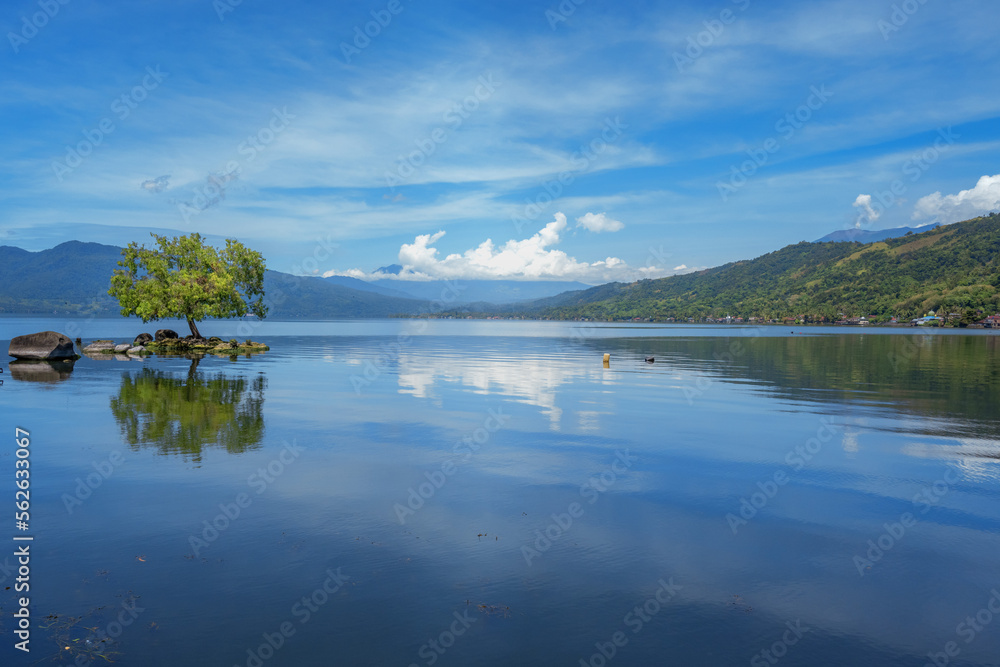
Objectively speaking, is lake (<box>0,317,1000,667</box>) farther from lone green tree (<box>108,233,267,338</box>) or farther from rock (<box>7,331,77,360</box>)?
lone green tree (<box>108,233,267,338</box>)

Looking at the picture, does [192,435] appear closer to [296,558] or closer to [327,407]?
[327,407]

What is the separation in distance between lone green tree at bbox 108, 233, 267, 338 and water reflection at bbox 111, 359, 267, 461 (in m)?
36.4

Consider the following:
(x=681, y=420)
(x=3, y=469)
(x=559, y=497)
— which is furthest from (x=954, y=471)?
(x=3, y=469)

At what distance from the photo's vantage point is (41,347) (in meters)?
64.2

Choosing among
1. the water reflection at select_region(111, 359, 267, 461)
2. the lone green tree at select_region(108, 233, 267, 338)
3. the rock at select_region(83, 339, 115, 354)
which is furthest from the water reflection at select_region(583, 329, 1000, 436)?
the rock at select_region(83, 339, 115, 354)

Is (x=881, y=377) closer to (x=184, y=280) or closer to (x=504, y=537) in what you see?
(x=504, y=537)

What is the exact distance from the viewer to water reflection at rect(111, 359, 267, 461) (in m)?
24.7

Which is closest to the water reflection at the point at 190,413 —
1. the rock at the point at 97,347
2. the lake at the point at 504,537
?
the lake at the point at 504,537

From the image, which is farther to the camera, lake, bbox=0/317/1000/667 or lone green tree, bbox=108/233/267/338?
lone green tree, bbox=108/233/267/338

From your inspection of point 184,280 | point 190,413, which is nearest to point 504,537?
point 190,413

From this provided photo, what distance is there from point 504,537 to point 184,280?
80.8 meters

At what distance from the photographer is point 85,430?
88.8 ft

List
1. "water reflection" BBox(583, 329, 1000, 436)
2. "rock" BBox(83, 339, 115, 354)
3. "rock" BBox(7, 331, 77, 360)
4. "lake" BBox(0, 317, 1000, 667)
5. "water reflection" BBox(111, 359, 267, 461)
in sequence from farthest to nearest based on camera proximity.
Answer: "rock" BBox(83, 339, 115, 354) < "rock" BBox(7, 331, 77, 360) < "water reflection" BBox(583, 329, 1000, 436) < "water reflection" BBox(111, 359, 267, 461) < "lake" BBox(0, 317, 1000, 667)

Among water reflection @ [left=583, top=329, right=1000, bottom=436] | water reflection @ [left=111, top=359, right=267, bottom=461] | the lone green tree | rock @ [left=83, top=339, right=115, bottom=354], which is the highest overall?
the lone green tree
